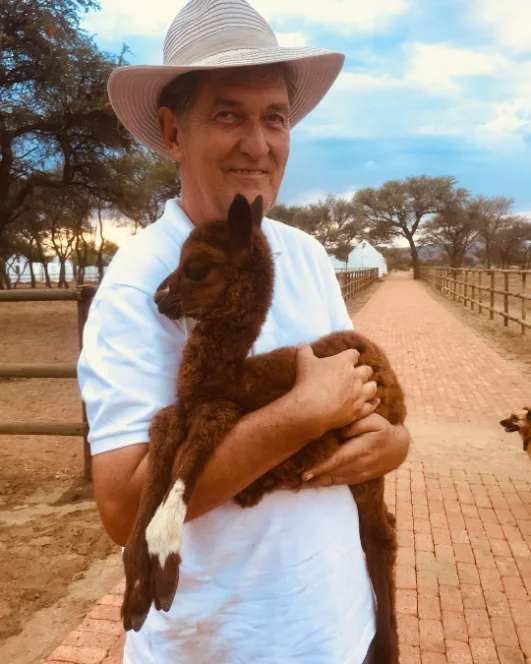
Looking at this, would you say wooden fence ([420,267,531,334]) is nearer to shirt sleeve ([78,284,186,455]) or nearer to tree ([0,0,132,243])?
tree ([0,0,132,243])

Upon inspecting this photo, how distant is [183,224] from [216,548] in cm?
91

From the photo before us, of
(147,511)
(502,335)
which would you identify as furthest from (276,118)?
(502,335)

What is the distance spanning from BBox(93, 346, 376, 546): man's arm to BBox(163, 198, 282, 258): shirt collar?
54 cm

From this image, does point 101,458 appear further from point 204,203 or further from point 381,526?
point 381,526

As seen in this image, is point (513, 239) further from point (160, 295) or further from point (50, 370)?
point (160, 295)

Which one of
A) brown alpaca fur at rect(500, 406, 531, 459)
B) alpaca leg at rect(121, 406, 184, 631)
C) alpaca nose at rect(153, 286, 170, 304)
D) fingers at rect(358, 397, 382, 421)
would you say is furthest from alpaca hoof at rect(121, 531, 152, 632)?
brown alpaca fur at rect(500, 406, 531, 459)

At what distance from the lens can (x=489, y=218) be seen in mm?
63219

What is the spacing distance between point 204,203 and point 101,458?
78 centimetres

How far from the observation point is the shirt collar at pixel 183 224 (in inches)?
69.2

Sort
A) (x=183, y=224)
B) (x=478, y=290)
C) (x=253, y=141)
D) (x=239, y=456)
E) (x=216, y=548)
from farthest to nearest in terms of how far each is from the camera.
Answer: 1. (x=478, y=290)
2. (x=183, y=224)
3. (x=253, y=141)
4. (x=216, y=548)
5. (x=239, y=456)

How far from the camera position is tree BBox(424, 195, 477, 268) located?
6088cm

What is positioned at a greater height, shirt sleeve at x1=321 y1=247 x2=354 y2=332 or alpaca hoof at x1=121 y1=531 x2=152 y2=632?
shirt sleeve at x1=321 y1=247 x2=354 y2=332

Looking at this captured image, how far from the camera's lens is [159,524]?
134 centimetres

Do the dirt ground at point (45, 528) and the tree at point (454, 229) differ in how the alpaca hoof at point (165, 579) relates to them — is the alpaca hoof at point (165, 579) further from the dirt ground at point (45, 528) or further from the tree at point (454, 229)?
the tree at point (454, 229)
